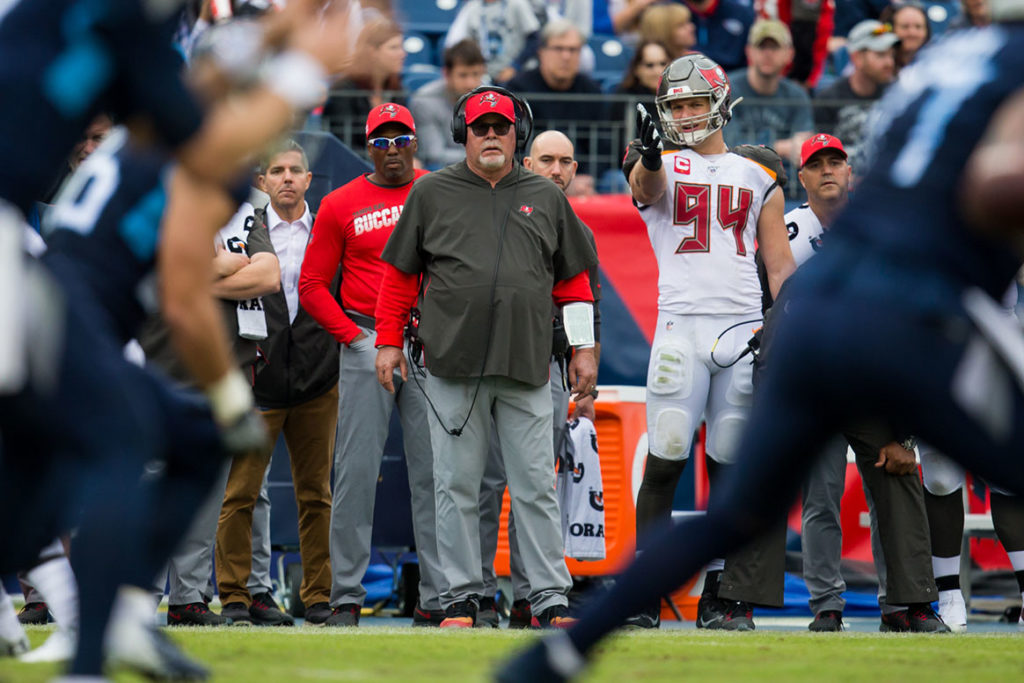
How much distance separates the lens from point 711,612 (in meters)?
7.00

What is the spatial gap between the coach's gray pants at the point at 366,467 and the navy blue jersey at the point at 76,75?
3.94m

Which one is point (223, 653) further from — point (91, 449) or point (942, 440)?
point (942, 440)

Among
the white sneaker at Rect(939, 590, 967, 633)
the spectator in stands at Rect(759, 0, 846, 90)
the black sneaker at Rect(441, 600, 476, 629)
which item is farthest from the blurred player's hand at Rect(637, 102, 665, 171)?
the spectator in stands at Rect(759, 0, 846, 90)

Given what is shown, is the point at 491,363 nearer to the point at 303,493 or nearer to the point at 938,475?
the point at 303,493

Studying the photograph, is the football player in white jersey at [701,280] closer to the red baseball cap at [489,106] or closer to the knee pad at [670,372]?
the knee pad at [670,372]

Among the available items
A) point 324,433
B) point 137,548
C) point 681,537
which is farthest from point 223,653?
point 324,433

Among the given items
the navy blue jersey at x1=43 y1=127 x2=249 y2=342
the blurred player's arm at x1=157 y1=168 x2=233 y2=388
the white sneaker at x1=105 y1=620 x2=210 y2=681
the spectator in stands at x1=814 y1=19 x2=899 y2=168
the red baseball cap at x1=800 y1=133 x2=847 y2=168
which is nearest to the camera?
the blurred player's arm at x1=157 y1=168 x2=233 y2=388

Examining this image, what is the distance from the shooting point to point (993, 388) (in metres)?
3.12

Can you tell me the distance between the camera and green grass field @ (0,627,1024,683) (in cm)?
416

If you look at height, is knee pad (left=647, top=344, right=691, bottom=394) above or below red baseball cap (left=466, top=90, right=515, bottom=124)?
below

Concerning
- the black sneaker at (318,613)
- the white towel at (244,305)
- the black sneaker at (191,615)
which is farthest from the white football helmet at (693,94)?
the black sneaker at (191,615)

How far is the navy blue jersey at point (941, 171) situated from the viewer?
10.3ft

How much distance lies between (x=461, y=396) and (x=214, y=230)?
3.30 metres

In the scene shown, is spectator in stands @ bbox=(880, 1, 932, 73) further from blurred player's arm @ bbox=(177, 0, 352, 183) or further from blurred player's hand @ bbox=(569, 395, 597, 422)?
blurred player's arm @ bbox=(177, 0, 352, 183)
